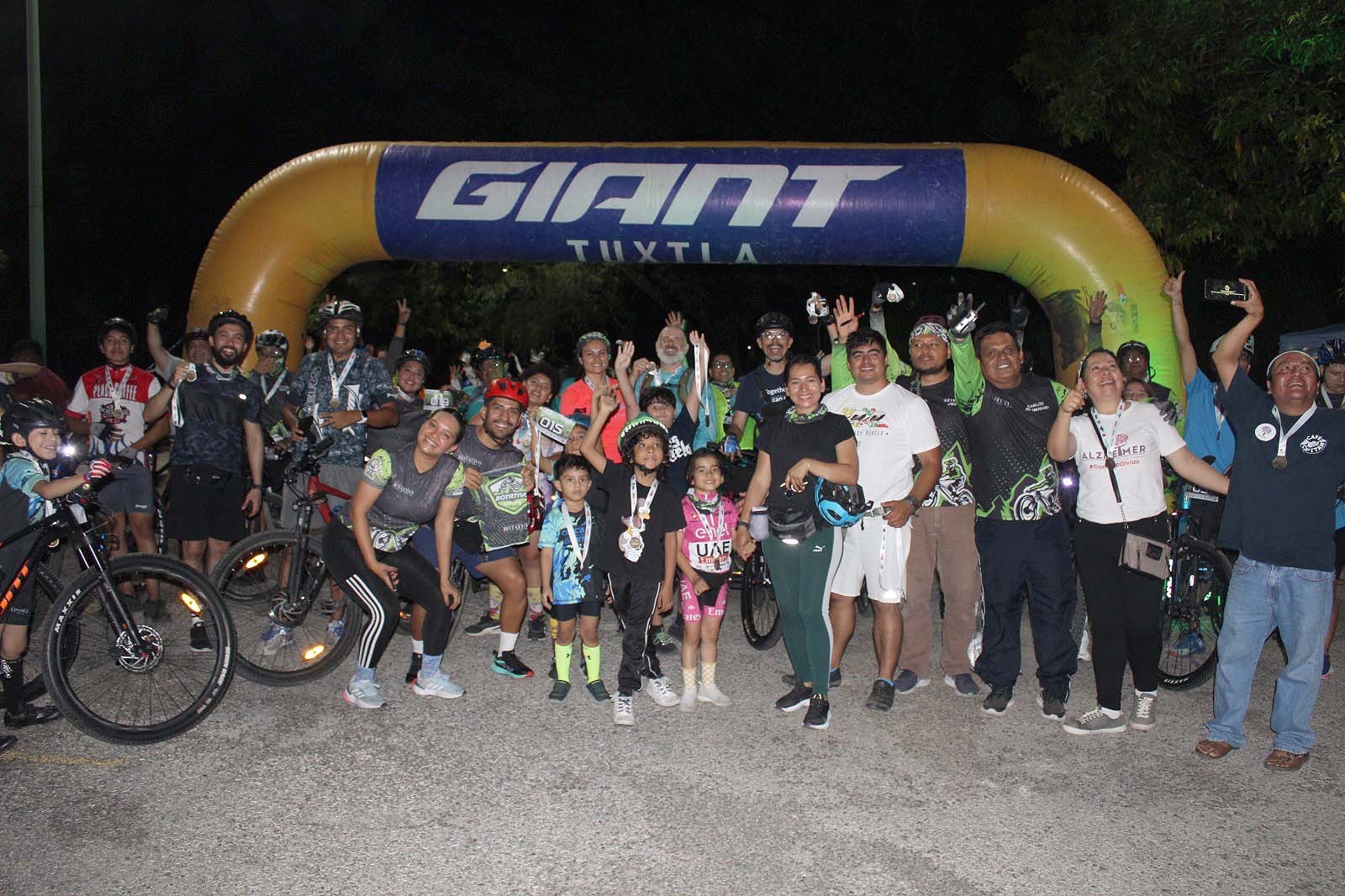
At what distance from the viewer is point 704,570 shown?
5434 mm

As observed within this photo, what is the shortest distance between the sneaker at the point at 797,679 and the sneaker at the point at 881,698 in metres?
0.25

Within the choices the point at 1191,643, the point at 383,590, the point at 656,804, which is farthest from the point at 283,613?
the point at 1191,643

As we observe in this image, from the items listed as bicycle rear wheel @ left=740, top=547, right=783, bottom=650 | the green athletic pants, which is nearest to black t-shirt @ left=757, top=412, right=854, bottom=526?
the green athletic pants

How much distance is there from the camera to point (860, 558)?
17.5 ft

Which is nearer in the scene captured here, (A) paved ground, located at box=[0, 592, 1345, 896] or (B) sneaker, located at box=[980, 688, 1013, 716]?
(A) paved ground, located at box=[0, 592, 1345, 896]

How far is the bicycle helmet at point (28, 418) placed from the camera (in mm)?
4824

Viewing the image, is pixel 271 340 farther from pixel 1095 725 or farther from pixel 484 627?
pixel 1095 725

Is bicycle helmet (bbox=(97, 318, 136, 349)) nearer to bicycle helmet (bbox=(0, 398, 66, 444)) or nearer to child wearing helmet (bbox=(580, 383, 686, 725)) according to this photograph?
bicycle helmet (bbox=(0, 398, 66, 444))

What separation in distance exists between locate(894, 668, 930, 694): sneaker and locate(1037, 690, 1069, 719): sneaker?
2.28ft

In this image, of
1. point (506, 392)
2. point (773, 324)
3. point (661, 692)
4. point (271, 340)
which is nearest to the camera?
point (661, 692)

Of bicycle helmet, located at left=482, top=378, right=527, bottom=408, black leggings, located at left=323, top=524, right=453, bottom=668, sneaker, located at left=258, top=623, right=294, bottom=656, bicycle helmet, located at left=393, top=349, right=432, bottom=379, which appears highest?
bicycle helmet, located at left=393, top=349, right=432, bottom=379

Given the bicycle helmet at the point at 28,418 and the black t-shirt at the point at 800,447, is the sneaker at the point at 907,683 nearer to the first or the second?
the black t-shirt at the point at 800,447

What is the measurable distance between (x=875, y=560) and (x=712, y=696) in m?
1.20

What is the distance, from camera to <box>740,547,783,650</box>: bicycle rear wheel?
643cm
